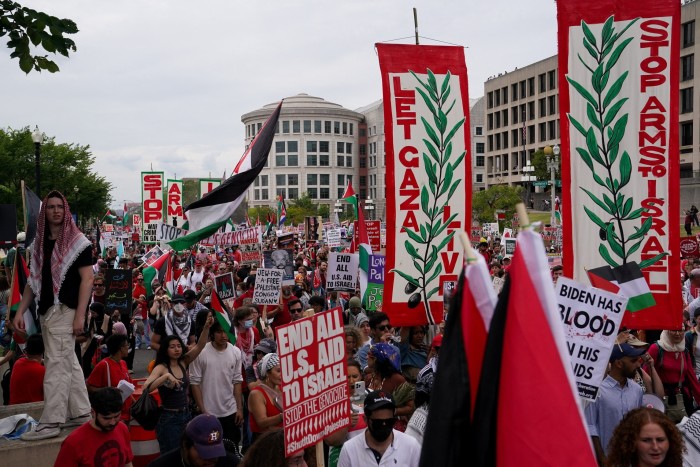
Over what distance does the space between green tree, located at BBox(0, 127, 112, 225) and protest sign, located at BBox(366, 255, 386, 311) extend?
106ft

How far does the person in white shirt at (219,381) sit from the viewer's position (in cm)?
730

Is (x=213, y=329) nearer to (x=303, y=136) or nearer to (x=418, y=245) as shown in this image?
(x=418, y=245)

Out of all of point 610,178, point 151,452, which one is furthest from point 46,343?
point 610,178

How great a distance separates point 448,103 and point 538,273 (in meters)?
6.48

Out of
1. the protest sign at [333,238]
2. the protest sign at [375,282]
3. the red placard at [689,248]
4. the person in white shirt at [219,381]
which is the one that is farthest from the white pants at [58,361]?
the protest sign at [333,238]

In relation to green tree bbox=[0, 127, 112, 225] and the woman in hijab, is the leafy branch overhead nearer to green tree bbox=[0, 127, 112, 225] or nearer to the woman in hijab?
the woman in hijab

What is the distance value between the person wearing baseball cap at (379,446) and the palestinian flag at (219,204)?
4.75 meters

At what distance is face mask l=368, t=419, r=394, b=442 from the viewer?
4.70 m

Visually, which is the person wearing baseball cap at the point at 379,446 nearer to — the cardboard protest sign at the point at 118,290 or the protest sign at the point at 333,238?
the cardboard protest sign at the point at 118,290

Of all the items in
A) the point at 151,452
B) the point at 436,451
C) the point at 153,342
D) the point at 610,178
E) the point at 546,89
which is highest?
the point at 546,89

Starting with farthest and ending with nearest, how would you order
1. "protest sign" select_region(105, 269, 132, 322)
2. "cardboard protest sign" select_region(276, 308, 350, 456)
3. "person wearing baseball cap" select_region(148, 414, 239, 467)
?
"protest sign" select_region(105, 269, 132, 322) → "cardboard protest sign" select_region(276, 308, 350, 456) → "person wearing baseball cap" select_region(148, 414, 239, 467)

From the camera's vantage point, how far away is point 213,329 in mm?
7492

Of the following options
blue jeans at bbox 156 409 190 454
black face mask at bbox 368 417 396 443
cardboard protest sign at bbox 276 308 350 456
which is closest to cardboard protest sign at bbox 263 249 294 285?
blue jeans at bbox 156 409 190 454

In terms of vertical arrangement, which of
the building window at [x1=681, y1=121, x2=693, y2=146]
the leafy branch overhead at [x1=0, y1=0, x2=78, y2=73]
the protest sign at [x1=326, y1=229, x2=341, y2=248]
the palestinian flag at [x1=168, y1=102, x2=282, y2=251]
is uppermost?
the building window at [x1=681, y1=121, x2=693, y2=146]
